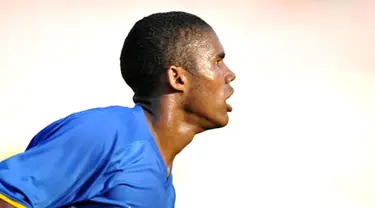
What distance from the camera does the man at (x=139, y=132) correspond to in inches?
61.5

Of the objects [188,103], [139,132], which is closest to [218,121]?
[188,103]

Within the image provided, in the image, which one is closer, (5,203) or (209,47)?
(5,203)

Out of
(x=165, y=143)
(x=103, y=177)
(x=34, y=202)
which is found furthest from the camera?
(x=165, y=143)

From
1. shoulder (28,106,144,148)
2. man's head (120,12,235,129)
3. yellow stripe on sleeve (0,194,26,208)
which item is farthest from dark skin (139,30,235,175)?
yellow stripe on sleeve (0,194,26,208)

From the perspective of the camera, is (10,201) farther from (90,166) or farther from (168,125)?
(168,125)

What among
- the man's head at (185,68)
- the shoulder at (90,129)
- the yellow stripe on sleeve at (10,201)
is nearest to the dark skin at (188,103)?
the man's head at (185,68)

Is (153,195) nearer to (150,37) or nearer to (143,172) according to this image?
(143,172)

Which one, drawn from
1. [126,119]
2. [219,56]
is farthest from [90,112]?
[219,56]

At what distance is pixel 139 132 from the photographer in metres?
1.73

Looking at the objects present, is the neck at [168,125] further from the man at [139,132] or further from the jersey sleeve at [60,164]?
the jersey sleeve at [60,164]

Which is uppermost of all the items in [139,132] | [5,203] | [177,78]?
[177,78]

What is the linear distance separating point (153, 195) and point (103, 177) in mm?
141

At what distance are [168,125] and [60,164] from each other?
33 centimetres

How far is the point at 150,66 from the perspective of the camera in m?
1.85
